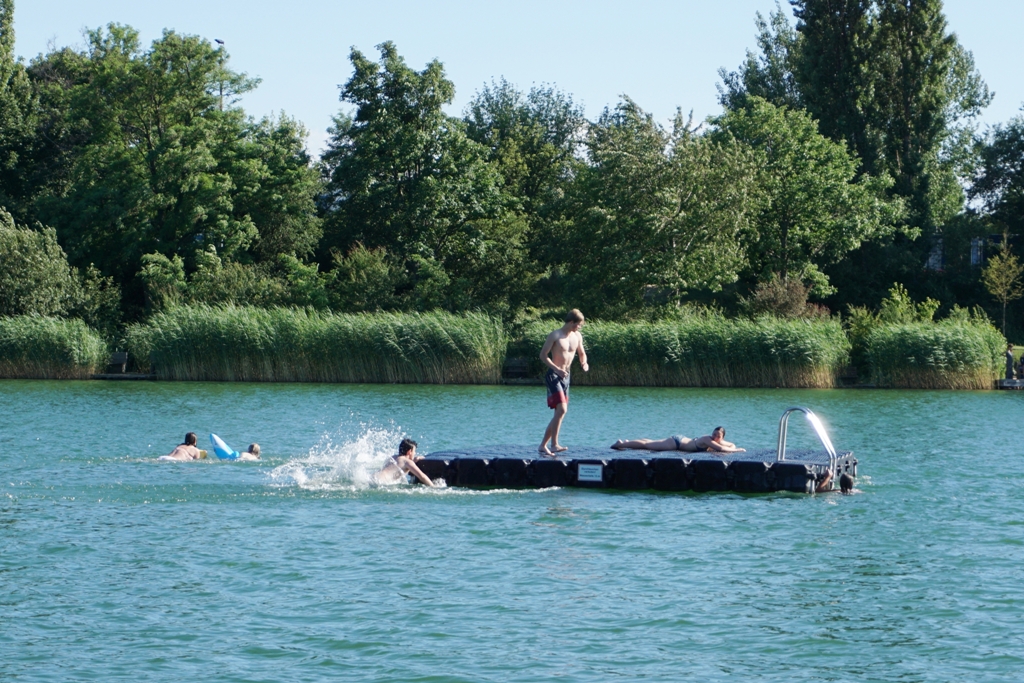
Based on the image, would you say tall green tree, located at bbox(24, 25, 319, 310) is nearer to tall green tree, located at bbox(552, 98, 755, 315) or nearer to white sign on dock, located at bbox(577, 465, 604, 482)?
tall green tree, located at bbox(552, 98, 755, 315)

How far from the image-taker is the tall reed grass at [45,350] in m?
45.5

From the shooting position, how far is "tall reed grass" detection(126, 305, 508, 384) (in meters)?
44.5

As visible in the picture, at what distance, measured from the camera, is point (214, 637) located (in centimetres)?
1195

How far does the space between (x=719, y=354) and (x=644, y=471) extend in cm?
2386

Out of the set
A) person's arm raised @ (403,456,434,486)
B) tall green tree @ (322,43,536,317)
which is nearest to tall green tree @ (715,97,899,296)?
tall green tree @ (322,43,536,317)

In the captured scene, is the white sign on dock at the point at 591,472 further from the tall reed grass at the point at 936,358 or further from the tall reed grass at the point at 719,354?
the tall reed grass at the point at 936,358

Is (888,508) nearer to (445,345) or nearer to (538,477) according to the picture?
(538,477)

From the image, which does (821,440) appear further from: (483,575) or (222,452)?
(222,452)

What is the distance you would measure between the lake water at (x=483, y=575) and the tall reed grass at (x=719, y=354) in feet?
56.0

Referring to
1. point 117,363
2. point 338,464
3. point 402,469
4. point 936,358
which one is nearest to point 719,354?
point 936,358

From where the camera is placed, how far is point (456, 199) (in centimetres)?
5722

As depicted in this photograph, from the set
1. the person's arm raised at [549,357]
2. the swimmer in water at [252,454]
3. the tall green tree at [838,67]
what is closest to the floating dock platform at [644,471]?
the person's arm raised at [549,357]

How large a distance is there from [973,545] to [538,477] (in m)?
6.41

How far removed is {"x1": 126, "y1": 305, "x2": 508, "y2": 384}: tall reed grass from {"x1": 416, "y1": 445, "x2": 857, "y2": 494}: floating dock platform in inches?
946
